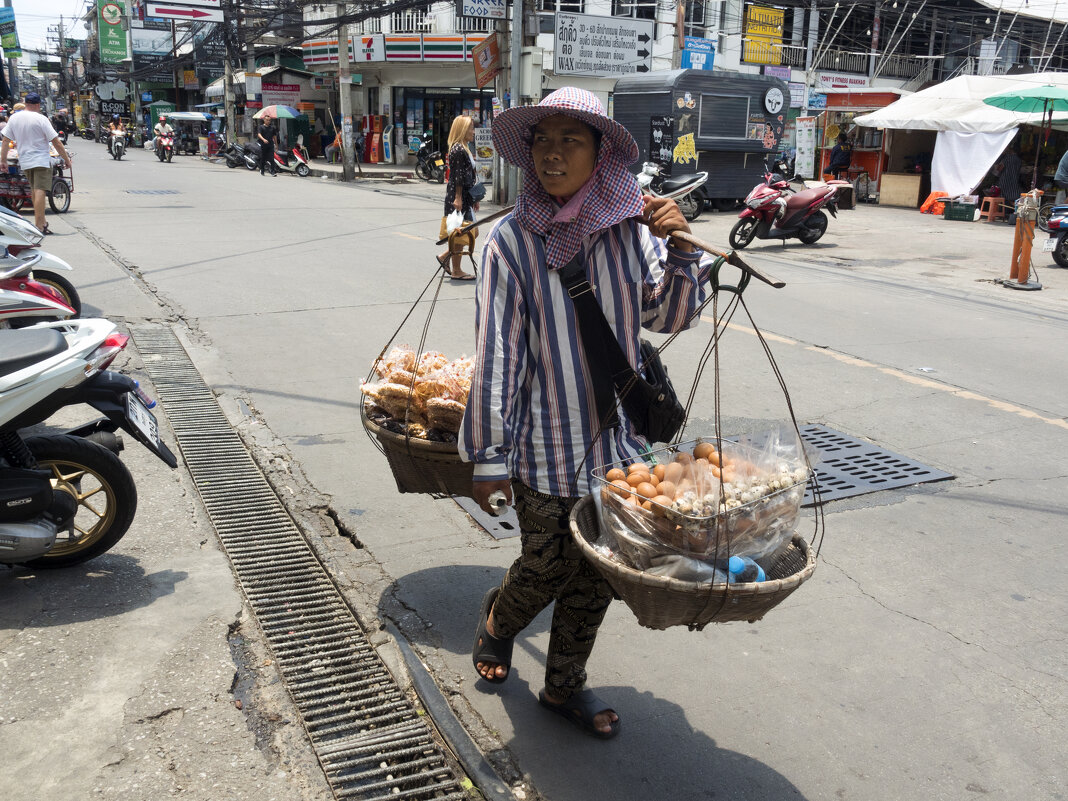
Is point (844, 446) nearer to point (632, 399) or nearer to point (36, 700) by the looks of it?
point (632, 399)

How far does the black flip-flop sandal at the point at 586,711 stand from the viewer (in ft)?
9.16

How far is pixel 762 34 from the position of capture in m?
34.2

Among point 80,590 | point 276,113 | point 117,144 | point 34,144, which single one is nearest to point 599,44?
point 34,144

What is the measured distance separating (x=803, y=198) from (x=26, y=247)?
10.6 m

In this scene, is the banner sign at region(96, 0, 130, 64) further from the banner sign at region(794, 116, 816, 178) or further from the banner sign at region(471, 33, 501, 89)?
the banner sign at region(794, 116, 816, 178)

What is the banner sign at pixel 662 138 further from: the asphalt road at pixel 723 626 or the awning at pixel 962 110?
the asphalt road at pixel 723 626

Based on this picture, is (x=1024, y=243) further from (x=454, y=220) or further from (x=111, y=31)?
(x=111, y=31)

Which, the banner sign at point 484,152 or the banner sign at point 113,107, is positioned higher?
the banner sign at point 113,107

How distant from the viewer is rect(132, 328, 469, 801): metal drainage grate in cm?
266

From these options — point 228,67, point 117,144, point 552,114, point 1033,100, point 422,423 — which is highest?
point 228,67

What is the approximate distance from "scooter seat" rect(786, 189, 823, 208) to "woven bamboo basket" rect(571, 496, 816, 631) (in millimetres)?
12448

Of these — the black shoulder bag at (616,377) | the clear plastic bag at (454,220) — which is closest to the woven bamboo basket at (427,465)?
the black shoulder bag at (616,377)

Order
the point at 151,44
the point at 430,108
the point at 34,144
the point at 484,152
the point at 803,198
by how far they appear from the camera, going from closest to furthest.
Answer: the point at 34,144 < the point at 803,198 < the point at 484,152 < the point at 430,108 < the point at 151,44

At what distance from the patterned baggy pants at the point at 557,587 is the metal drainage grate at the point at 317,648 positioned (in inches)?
17.5
